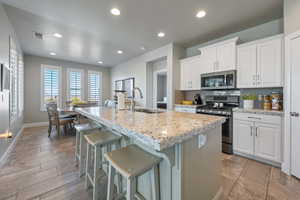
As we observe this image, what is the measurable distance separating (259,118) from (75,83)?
6980mm

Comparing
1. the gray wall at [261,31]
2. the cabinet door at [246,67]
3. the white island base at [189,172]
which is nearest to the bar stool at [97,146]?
the white island base at [189,172]

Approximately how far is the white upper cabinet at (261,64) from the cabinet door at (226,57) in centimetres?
11

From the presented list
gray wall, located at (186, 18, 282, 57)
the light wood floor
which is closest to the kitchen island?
the light wood floor

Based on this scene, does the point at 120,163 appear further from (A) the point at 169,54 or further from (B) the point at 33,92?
(B) the point at 33,92

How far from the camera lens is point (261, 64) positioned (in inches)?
103

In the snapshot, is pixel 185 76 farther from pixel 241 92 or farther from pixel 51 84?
pixel 51 84

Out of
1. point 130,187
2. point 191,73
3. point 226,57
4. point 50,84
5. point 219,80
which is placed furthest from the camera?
point 50,84

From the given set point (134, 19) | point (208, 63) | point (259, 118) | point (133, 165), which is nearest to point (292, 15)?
point (208, 63)

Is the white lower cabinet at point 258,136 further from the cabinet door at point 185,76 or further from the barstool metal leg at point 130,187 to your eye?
the barstool metal leg at point 130,187

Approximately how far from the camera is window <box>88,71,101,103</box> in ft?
22.5

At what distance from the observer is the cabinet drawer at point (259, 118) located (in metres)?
2.29

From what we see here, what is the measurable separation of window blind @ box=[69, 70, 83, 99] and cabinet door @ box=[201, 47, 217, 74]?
5.72 metres

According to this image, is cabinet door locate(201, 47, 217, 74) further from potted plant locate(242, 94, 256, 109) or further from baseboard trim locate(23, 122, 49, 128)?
baseboard trim locate(23, 122, 49, 128)

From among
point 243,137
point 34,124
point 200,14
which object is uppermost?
point 200,14
